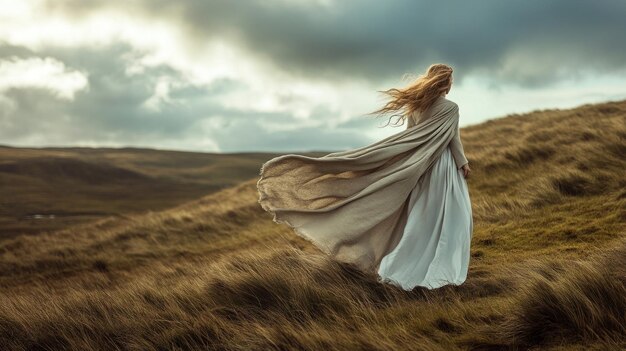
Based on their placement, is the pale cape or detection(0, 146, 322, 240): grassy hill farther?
detection(0, 146, 322, 240): grassy hill

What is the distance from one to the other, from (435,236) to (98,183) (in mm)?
110188

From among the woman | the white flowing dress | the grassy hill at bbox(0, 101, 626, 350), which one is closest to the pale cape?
the woman

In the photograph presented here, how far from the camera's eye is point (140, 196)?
286 ft

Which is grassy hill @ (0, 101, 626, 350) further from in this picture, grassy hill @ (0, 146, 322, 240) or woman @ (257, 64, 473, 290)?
grassy hill @ (0, 146, 322, 240)

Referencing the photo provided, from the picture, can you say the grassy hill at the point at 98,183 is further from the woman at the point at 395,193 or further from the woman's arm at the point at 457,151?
the woman's arm at the point at 457,151

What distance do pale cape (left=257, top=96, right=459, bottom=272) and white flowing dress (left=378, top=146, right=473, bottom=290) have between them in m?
0.23

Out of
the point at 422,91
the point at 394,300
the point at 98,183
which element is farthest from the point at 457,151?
the point at 98,183

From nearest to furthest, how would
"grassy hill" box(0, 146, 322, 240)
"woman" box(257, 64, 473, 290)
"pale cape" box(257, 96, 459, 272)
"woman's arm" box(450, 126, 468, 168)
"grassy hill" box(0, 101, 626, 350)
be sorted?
"grassy hill" box(0, 101, 626, 350)
"woman" box(257, 64, 473, 290)
"pale cape" box(257, 96, 459, 272)
"woman's arm" box(450, 126, 468, 168)
"grassy hill" box(0, 146, 322, 240)

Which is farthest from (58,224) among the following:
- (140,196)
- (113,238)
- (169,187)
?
(169,187)

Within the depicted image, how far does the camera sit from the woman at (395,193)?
283 inches

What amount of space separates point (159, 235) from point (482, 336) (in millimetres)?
14739

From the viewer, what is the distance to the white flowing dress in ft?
22.2

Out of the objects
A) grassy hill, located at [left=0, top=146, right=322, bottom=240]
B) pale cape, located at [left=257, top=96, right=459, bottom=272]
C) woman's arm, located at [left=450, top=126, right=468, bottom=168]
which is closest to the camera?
pale cape, located at [left=257, top=96, right=459, bottom=272]

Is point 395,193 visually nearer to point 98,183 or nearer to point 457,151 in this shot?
point 457,151
